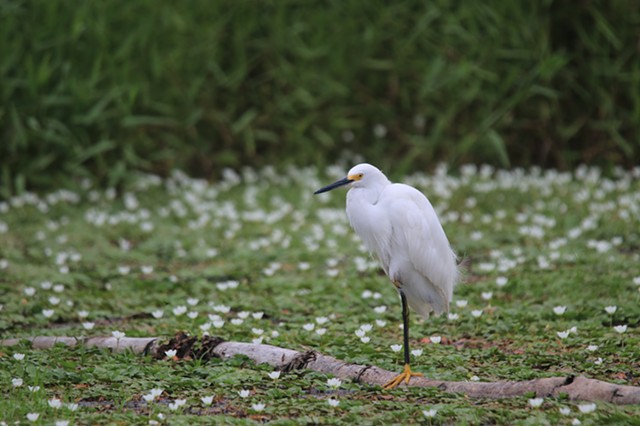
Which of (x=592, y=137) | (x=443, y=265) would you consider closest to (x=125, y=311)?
(x=443, y=265)

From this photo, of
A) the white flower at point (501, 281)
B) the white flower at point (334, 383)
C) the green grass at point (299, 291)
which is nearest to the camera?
the green grass at point (299, 291)

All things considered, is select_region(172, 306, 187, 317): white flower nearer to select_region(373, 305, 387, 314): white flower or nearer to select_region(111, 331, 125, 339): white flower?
select_region(111, 331, 125, 339): white flower

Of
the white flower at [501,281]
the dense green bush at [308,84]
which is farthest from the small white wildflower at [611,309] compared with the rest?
the dense green bush at [308,84]

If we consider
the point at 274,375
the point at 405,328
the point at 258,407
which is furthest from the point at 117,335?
the point at 405,328

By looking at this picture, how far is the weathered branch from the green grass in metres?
0.07

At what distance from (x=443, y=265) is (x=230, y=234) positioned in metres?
3.44

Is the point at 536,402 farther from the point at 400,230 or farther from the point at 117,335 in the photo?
the point at 117,335

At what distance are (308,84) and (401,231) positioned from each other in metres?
5.62

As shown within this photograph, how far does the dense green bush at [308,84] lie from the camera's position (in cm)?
913

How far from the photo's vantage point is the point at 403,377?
4242 mm

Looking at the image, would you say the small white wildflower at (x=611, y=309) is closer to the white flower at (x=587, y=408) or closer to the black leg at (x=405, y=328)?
the black leg at (x=405, y=328)

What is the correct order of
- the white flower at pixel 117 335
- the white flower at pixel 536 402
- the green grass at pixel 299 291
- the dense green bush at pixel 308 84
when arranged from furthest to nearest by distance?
the dense green bush at pixel 308 84 < the white flower at pixel 117 335 < the green grass at pixel 299 291 < the white flower at pixel 536 402

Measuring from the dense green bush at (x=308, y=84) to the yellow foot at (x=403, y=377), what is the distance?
17.0 ft

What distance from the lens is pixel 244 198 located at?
9078 millimetres
